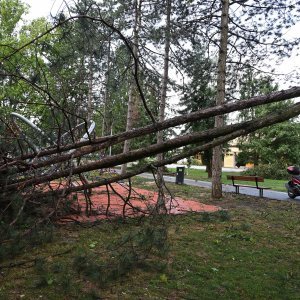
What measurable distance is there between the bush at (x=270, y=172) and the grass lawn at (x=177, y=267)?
959 inches

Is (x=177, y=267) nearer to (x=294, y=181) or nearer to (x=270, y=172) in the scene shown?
(x=294, y=181)

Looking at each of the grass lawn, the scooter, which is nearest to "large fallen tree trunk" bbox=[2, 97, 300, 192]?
the grass lawn

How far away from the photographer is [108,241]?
5.99 m

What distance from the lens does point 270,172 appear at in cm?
3162

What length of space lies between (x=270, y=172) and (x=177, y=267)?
93.8 feet

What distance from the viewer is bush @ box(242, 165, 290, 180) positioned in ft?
101

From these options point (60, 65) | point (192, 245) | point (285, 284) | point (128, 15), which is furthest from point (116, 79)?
point (128, 15)

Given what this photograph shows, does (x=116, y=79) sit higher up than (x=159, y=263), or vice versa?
(x=116, y=79)

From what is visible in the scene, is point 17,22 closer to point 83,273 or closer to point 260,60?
point 260,60

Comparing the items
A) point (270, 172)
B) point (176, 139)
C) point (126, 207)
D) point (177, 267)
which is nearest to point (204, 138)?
point (176, 139)

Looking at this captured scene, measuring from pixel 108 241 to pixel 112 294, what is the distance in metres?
2.14

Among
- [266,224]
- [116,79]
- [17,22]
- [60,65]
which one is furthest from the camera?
[17,22]

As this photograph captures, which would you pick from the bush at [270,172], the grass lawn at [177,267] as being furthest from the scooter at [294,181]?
the bush at [270,172]

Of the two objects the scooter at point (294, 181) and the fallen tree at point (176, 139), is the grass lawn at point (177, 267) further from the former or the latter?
the scooter at point (294, 181)
